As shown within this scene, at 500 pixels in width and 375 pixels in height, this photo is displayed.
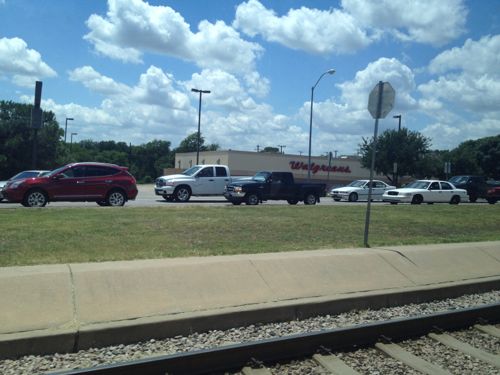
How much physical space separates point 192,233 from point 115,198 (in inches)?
362

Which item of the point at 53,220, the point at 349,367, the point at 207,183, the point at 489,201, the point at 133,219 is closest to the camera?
the point at 349,367

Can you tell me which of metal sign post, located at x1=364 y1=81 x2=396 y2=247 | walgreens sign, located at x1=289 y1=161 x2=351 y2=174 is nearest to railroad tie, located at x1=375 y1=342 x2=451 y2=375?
metal sign post, located at x1=364 y1=81 x2=396 y2=247

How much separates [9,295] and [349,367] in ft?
12.0

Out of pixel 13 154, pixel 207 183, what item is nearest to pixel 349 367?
pixel 207 183

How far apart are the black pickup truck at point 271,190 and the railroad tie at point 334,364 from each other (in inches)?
700

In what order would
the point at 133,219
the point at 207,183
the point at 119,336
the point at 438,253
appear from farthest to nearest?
the point at 207,183, the point at 133,219, the point at 438,253, the point at 119,336

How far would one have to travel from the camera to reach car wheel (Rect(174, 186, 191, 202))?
78.9 feet

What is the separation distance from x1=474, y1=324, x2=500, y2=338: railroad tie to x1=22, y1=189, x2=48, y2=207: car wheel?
15.1 m

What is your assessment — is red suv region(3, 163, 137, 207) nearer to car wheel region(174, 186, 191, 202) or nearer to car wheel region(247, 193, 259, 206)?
car wheel region(174, 186, 191, 202)

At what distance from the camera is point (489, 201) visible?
112ft

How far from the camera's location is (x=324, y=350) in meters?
5.27

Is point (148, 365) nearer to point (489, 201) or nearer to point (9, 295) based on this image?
point (9, 295)

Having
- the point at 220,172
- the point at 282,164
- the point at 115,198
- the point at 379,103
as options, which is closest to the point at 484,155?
the point at 282,164

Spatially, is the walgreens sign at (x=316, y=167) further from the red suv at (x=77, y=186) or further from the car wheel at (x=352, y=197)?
the red suv at (x=77, y=186)
